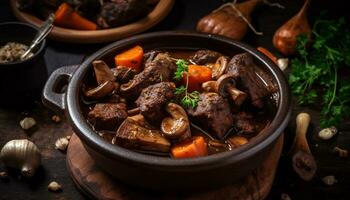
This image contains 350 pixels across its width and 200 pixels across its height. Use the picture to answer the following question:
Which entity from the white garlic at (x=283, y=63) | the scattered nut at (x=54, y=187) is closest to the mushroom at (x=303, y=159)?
the white garlic at (x=283, y=63)

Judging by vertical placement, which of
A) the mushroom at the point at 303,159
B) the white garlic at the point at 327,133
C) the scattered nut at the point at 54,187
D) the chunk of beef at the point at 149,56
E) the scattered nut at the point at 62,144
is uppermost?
the chunk of beef at the point at 149,56

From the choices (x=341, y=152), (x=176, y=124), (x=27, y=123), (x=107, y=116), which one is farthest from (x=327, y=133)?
(x=27, y=123)

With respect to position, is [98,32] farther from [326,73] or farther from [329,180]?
[329,180]

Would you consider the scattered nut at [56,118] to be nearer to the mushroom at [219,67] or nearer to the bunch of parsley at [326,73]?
the mushroom at [219,67]

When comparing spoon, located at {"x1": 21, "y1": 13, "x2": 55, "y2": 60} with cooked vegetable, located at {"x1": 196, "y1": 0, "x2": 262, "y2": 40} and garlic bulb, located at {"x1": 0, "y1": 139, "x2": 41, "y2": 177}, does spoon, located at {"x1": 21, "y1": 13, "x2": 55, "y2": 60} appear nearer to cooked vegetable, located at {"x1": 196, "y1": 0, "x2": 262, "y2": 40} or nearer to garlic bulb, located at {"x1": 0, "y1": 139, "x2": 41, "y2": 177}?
garlic bulb, located at {"x1": 0, "y1": 139, "x2": 41, "y2": 177}

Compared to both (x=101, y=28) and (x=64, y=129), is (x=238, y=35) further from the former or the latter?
(x=64, y=129)

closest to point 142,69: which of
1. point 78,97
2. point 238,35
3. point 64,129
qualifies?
point 78,97

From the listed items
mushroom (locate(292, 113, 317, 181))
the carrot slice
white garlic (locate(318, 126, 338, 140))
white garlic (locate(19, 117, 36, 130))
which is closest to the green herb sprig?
the carrot slice
